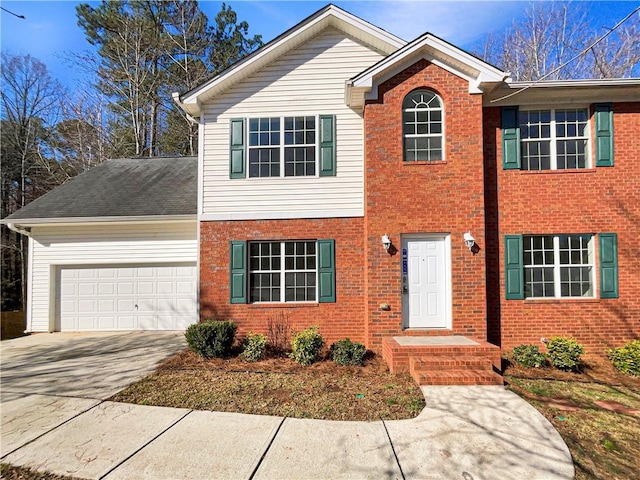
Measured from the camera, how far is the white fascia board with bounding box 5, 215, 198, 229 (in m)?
9.30

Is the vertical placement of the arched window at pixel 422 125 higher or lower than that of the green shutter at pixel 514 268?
higher

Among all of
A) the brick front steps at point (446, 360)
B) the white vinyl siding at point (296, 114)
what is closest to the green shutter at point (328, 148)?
the white vinyl siding at point (296, 114)

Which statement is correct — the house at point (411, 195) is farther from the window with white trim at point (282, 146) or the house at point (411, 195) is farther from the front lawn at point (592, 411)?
the front lawn at point (592, 411)

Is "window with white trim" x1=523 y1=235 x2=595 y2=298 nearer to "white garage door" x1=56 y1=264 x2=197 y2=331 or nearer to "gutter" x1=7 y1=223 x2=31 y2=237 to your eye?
"white garage door" x1=56 y1=264 x2=197 y2=331

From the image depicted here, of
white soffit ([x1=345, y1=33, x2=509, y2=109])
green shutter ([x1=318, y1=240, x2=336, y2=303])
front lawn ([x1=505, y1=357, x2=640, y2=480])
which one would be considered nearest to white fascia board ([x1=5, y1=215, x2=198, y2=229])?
green shutter ([x1=318, y1=240, x2=336, y2=303])

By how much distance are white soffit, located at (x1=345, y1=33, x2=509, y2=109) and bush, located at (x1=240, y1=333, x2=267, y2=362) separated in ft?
18.5

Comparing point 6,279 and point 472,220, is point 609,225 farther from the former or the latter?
point 6,279

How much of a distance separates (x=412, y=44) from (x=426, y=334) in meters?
5.97

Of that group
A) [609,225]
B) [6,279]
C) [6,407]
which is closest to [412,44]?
Result: [609,225]

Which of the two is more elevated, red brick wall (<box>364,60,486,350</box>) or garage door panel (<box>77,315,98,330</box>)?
red brick wall (<box>364,60,486,350</box>)

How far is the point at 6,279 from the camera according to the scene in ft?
61.0

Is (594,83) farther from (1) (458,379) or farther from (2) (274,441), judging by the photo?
(2) (274,441)

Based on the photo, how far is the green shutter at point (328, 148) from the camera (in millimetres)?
7902

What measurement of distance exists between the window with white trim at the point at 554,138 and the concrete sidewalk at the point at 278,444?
211 inches
